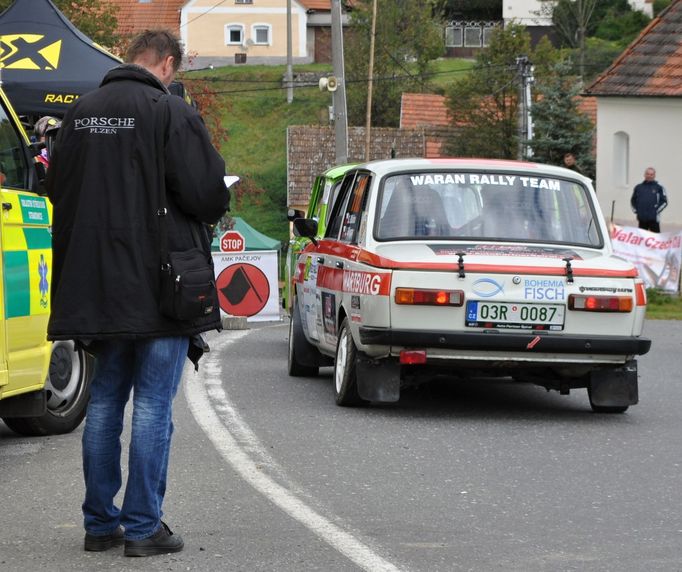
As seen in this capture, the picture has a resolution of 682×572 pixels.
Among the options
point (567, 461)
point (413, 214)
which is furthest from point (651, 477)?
point (413, 214)

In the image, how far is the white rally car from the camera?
9.99 m

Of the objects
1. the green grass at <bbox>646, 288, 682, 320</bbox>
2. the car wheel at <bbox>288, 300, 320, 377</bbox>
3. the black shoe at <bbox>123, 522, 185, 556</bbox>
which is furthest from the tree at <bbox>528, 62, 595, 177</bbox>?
the black shoe at <bbox>123, 522, 185, 556</bbox>

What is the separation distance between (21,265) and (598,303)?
3720mm

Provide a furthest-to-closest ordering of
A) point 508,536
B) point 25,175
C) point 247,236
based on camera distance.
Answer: point 247,236 < point 25,175 < point 508,536

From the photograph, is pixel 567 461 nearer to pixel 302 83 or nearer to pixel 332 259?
pixel 332 259

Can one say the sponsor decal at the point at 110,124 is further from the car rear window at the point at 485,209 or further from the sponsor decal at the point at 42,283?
the car rear window at the point at 485,209

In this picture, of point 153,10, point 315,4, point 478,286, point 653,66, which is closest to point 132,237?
point 478,286

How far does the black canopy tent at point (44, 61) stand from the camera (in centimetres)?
1622

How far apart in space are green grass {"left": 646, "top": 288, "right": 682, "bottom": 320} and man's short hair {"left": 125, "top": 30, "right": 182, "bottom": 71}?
16.8 meters

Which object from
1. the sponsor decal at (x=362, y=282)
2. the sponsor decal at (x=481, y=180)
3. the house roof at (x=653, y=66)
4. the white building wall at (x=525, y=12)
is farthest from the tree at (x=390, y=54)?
the sponsor decal at (x=362, y=282)

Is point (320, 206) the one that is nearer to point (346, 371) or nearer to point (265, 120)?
point (346, 371)

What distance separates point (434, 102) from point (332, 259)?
5826 centimetres

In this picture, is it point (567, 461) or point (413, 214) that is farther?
point (413, 214)

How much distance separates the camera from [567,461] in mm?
8656
